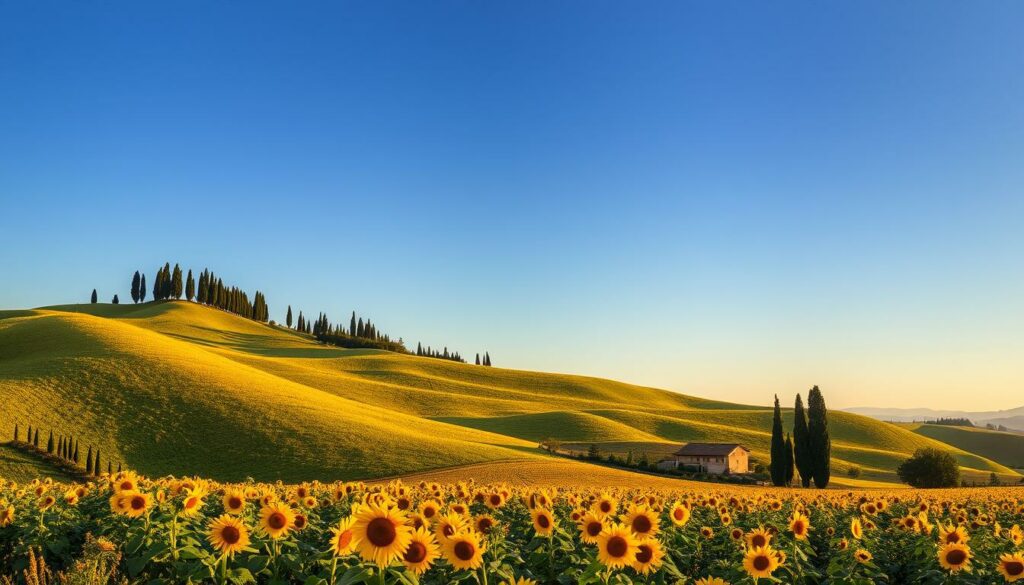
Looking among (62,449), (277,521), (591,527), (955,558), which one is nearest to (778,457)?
(62,449)

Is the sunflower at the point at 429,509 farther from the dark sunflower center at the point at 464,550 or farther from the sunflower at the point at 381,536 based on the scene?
the sunflower at the point at 381,536

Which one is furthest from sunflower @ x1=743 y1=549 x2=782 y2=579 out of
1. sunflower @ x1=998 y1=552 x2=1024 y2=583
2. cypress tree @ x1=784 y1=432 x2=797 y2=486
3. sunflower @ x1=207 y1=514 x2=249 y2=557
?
cypress tree @ x1=784 y1=432 x2=797 y2=486

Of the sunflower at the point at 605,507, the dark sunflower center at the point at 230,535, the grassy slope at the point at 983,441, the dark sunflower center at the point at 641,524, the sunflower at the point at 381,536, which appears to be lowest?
the grassy slope at the point at 983,441

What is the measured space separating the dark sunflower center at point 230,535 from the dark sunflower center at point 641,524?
3.51m

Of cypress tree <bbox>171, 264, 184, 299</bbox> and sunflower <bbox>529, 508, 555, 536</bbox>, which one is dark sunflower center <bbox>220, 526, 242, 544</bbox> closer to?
sunflower <bbox>529, 508, 555, 536</bbox>

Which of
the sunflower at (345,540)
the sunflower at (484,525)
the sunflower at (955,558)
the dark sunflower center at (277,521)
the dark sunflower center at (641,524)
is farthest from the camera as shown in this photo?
the sunflower at (484,525)

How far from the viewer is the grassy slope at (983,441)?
15100 cm

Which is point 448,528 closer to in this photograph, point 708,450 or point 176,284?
point 708,450

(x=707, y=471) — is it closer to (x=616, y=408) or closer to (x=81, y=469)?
(x=616, y=408)

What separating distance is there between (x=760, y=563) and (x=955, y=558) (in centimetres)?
264

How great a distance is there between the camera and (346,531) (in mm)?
5152

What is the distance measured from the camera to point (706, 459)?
75625mm

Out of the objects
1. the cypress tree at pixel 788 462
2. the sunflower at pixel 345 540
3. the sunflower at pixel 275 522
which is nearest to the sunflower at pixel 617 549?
the sunflower at pixel 345 540

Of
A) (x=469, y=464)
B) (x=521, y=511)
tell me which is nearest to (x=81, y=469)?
(x=469, y=464)
